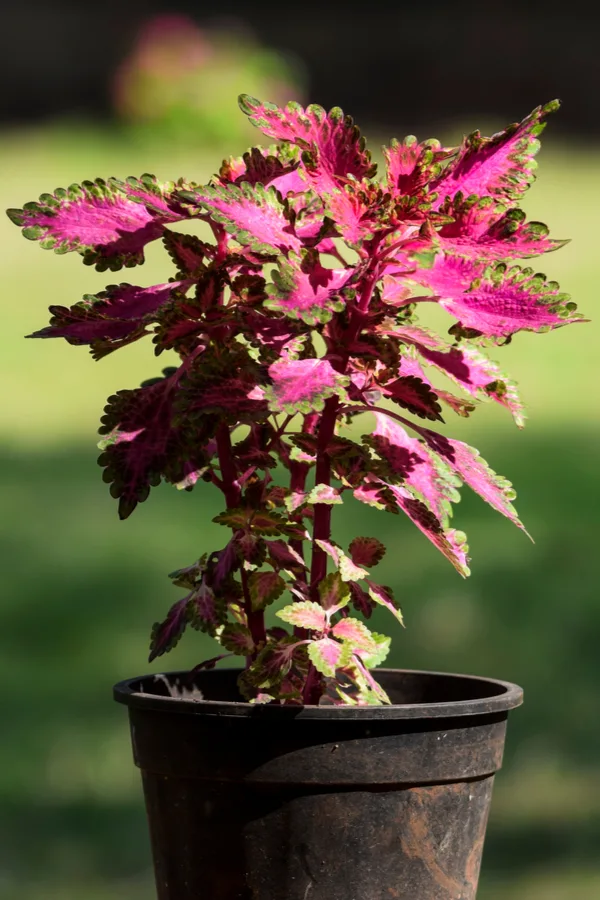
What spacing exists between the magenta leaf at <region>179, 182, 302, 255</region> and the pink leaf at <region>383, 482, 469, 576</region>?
0.28m

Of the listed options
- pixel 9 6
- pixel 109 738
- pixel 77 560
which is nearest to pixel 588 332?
pixel 77 560

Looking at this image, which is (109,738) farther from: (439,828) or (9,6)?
(9,6)

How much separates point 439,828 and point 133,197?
0.67m

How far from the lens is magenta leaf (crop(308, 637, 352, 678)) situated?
1.16m

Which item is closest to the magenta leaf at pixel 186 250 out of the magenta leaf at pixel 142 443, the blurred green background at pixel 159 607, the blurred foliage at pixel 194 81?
the magenta leaf at pixel 142 443

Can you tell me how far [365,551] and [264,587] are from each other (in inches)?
4.9

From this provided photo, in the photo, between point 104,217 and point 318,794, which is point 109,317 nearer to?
point 104,217

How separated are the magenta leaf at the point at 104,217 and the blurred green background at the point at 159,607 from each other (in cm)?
148

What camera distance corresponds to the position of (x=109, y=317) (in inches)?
49.4

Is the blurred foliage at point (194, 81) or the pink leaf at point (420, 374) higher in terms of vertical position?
the blurred foliage at point (194, 81)

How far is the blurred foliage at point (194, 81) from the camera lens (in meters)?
10.3

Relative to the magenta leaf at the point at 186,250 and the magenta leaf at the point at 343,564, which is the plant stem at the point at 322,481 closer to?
the magenta leaf at the point at 343,564

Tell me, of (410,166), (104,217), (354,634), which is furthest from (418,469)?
(104,217)

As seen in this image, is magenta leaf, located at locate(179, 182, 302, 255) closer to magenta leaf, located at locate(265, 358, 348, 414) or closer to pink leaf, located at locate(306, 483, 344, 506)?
magenta leaf, located at locate(265, 358, 348, 414)
